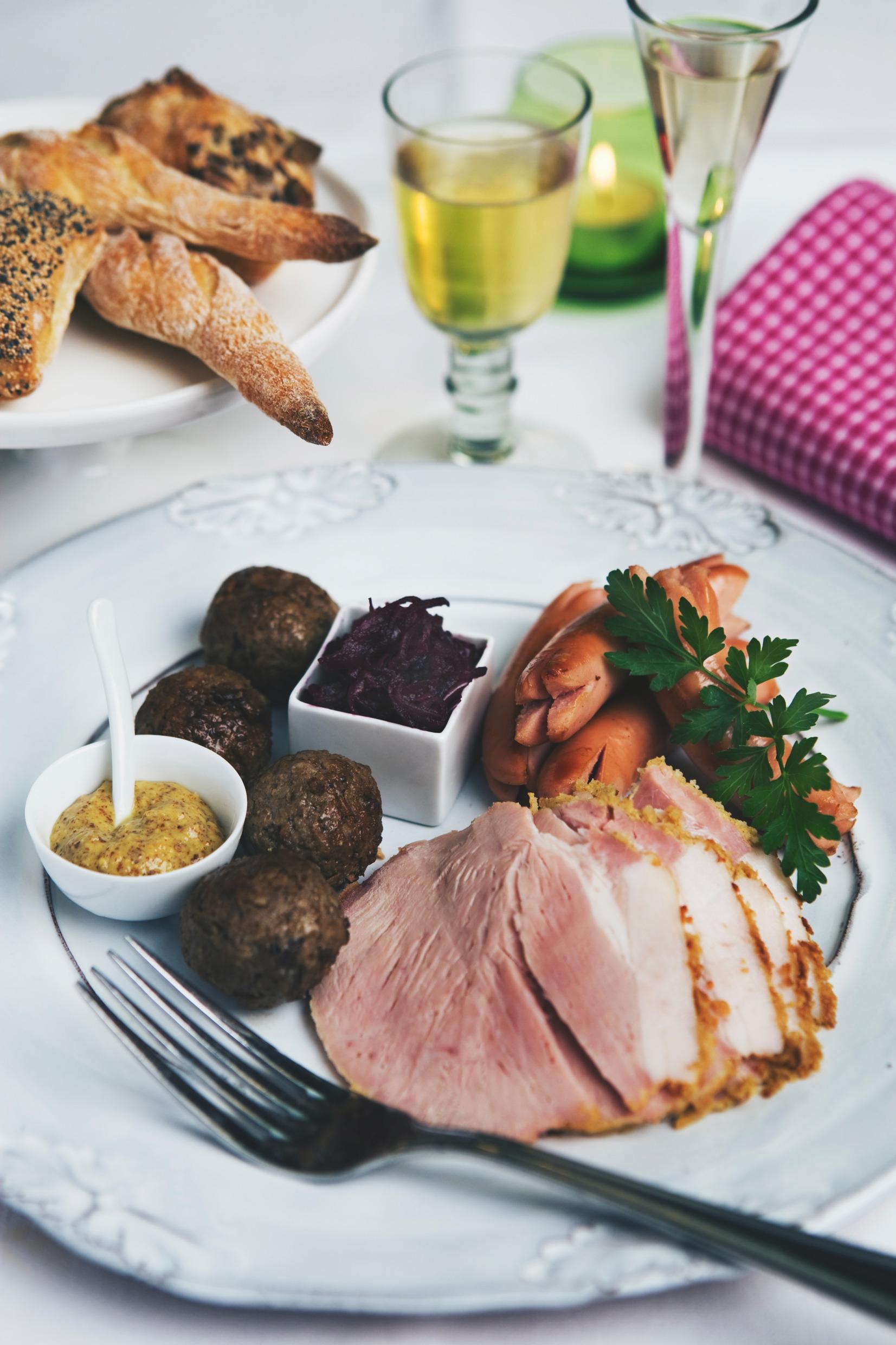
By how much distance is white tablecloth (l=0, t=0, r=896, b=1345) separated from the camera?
152cm

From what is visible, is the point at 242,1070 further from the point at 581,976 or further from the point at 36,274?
the point at 36,274

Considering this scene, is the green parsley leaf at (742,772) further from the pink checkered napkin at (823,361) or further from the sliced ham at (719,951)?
the pink checkered napkin at (823,361)

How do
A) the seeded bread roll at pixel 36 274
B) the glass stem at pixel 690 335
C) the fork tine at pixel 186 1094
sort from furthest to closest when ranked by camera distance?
the glass stem at pixel 690 335 → the seeded bread roll at pixel 36 274 → the fork tine at pixel 186 1094

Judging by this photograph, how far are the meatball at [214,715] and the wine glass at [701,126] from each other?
1.36 meters

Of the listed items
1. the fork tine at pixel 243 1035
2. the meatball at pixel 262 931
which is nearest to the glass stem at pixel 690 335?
the meatball at pixel 262 931

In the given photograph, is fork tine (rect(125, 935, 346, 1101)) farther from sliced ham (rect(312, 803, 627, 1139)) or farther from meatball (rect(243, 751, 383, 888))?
meatball (rect(243, 751, 383, 888))

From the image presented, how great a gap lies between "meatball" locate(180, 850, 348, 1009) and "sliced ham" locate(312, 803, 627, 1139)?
93 mm

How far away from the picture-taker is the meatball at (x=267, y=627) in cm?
224

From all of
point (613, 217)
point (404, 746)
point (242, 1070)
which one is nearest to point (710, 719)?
point (404, 746)

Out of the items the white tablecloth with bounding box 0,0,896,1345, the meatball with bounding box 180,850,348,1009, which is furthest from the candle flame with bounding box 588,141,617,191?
the meatball with bounding box 180,850,348,1009

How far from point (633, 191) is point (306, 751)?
2.25 m

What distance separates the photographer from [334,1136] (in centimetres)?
155

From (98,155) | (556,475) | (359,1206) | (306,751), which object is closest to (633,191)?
(556,475)

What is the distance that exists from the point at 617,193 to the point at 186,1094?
281cm
